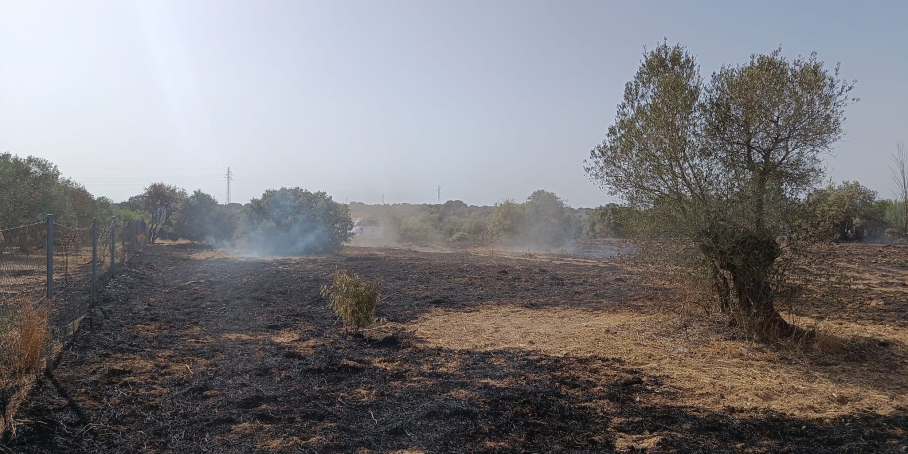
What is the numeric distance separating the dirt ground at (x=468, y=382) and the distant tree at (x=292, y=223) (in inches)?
661

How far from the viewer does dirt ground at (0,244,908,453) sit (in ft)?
14.1

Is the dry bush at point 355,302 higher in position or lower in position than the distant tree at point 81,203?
lower

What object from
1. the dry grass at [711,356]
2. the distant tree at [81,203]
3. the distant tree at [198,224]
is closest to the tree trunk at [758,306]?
the dry grass at [711,356]

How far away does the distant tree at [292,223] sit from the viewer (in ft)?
92.2

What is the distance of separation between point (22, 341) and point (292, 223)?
930 inches

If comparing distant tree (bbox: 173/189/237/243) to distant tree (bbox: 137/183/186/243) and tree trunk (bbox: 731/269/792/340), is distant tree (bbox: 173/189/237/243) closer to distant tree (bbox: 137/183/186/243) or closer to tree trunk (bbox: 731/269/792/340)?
distant tree (bbox: 137/183/186/243)

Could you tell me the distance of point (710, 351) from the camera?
291 inches

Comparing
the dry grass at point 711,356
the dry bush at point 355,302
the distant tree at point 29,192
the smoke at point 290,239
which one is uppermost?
the distant tree at point 29,192

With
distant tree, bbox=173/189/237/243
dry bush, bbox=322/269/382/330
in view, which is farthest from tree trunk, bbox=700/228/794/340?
distant tree, bbox=173/189/237/243

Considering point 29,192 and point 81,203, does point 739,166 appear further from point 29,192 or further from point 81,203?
point 81,203

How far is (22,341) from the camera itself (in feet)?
16.4

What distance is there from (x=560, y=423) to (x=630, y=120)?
5.58m

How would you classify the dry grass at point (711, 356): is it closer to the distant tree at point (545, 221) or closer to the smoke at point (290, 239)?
the smoke at point (290, 239)

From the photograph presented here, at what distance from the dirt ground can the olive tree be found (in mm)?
1061
